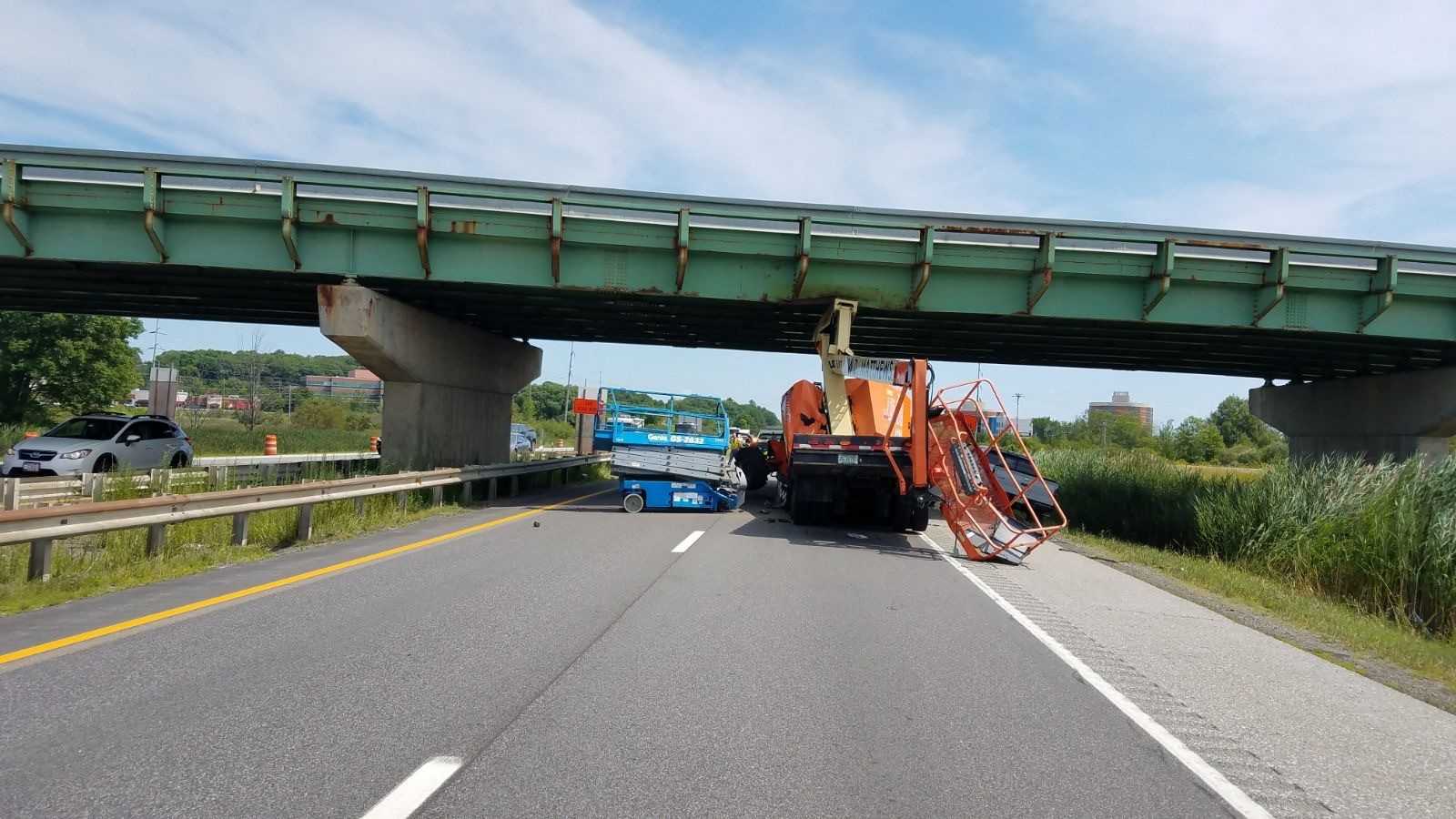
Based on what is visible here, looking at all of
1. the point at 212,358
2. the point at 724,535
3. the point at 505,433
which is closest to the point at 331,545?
the point at 724,535

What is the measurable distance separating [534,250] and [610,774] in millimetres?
17691

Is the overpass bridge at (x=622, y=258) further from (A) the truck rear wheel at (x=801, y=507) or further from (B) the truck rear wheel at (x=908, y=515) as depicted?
(B) the truck rear wheel at (x=908, y=515)

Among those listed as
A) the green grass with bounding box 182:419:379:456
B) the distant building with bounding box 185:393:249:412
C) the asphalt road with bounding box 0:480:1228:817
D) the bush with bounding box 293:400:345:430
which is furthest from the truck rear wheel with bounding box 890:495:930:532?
the distant building with bounding box 185:393:249:412

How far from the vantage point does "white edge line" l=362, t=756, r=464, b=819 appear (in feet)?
13.6

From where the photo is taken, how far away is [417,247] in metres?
20.7

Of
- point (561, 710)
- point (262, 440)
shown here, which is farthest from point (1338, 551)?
point (262, 440)

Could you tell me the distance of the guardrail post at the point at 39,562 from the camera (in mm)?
9297

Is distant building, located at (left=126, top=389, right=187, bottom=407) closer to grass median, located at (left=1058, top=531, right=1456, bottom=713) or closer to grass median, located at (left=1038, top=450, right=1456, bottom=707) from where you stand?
grass median, located at (left=1058, top=531, right=1456, bottom=713)

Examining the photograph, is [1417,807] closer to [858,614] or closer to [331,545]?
[858,614]

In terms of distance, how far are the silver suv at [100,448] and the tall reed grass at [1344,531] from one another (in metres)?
21.3

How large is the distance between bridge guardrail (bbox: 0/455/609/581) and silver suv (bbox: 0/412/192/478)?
6377mm

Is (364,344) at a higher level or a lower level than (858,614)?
higher

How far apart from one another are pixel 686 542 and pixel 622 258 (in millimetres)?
8495

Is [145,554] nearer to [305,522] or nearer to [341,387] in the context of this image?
[305,522]
